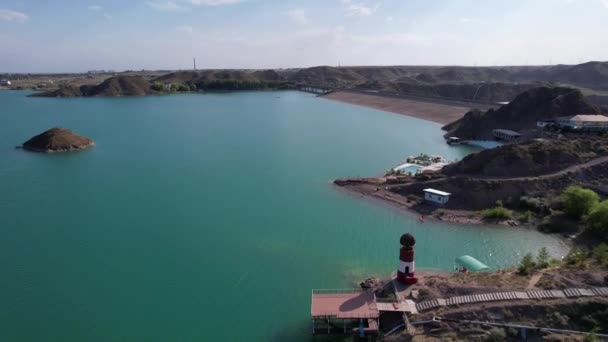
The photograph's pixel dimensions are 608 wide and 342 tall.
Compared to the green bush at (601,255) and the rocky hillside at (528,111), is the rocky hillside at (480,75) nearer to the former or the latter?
the rocky hillside at (528,111)

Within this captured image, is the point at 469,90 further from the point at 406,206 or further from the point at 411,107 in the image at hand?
the point at 406,206

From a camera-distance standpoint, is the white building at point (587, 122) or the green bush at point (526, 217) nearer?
the green bush at point (526, 217)

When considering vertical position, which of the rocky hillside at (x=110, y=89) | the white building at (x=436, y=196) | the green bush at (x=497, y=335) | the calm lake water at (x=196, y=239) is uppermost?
the rocky hillside at (x=110, y=89)

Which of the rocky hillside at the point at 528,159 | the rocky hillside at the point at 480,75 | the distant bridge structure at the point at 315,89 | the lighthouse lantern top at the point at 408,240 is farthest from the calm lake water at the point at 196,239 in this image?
the rocky hillside at the point at 480,75

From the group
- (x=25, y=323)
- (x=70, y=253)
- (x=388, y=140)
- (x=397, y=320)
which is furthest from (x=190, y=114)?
(x=397, y=320)

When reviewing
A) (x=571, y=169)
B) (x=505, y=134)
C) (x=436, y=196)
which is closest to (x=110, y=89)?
(x=505, y=134)

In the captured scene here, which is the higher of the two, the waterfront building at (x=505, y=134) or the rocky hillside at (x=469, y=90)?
the rocky hillside at (x=469, y=90)
